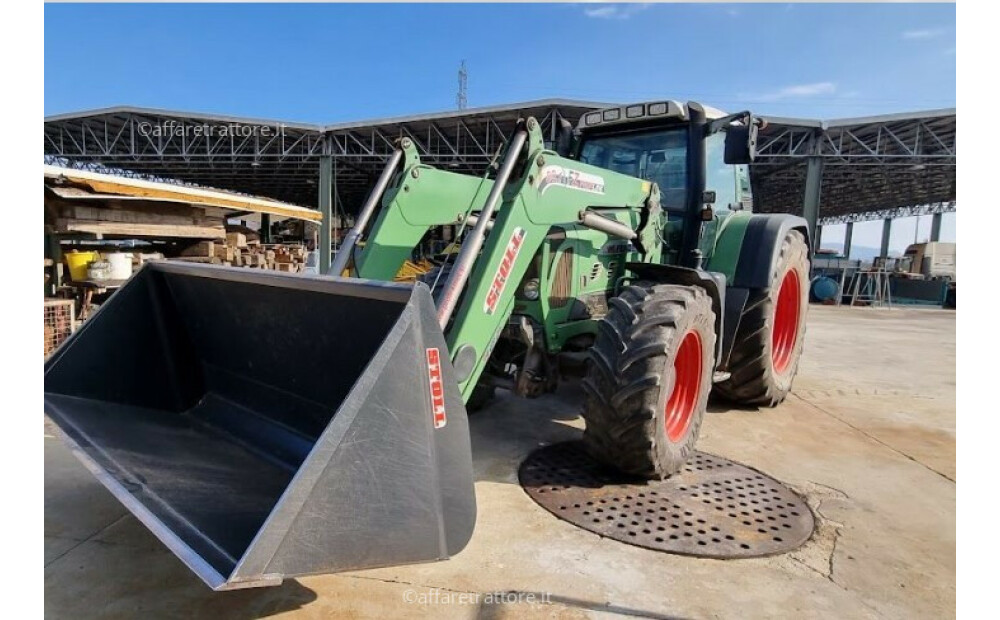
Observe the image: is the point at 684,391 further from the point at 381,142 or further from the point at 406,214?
the point at 381,142

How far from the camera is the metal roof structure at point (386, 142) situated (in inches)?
719

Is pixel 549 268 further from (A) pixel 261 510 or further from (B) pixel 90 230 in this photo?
(B) pixel 90 230

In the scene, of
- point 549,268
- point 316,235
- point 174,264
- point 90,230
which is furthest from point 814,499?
point 316,235

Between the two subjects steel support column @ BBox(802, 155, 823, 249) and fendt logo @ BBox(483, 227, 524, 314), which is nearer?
fendt logo @ BBox(483, 227, 524, 314)

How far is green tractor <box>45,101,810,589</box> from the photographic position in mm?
1888

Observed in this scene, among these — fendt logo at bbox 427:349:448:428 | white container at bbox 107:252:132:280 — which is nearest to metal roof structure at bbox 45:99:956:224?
white container at bbox 107:252:132:280

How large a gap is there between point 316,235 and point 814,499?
66.1ft

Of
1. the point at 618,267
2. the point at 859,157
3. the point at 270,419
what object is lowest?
the point at 270,419

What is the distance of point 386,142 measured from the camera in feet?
67.2

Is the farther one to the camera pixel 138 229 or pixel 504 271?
pixel 138 229

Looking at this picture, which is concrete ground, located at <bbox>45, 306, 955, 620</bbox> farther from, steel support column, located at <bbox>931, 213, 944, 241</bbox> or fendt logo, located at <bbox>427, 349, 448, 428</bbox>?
steel support column, located at <bbox>931, 213, 944, 241</bbox>

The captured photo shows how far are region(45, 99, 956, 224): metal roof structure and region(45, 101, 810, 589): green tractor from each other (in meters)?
12.7

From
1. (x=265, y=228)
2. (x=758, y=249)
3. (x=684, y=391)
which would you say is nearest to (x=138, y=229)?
(x=265, y=228)

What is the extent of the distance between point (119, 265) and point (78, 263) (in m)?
0.46
